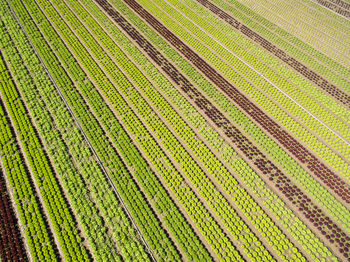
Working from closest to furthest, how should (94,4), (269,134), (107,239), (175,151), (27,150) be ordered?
(107,239), (27,150), (175,151), (269,134), (94,4)

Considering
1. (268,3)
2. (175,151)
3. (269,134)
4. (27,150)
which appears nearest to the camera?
(27,150)

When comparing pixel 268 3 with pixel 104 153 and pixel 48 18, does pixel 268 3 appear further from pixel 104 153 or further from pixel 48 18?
pixel 104 153

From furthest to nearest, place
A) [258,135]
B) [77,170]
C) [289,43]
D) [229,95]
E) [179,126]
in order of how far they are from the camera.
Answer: [289,43] → [229,95] → [258,135] → [179,126] → [77,170]

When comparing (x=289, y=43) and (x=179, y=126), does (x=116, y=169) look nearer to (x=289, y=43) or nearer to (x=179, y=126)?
(x=179, y=126)

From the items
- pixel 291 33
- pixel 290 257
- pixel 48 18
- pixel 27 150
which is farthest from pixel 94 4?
pixel 290 257

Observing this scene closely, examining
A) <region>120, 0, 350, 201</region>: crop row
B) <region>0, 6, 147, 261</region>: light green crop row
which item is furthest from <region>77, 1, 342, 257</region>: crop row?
<region>0, 6, 147, 261</region>: light green crop row

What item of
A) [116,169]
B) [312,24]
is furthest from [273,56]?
[116,169]

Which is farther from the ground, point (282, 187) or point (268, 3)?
point (268, 3)
